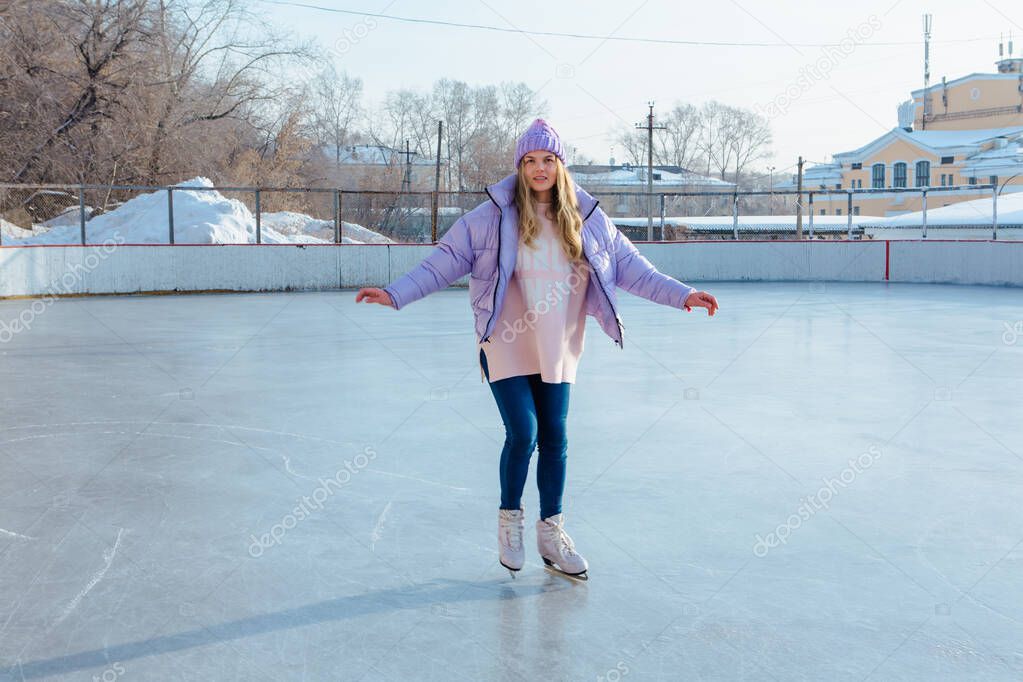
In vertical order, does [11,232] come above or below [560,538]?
above

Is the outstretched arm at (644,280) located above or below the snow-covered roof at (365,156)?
below

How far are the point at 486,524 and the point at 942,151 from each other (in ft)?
204

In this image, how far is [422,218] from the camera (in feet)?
81.8

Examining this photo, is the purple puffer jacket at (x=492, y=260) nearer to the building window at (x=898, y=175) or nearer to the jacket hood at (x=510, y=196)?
the jacket hood at (x=510, y=196)

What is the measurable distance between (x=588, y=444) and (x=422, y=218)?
1911cm

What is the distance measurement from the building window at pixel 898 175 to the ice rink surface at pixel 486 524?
57.5 meters

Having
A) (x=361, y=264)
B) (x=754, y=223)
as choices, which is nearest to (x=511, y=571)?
(x=361, y=264)

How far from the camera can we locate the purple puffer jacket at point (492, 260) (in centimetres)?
381

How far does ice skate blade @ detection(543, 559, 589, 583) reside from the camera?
12.8 feet

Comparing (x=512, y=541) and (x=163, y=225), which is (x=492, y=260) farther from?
(x=163, y=225)

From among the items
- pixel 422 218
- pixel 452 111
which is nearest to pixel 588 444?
pixel 422 218

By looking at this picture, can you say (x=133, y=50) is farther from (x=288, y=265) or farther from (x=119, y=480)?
(x=119, y=480)

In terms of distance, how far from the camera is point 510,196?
386cm

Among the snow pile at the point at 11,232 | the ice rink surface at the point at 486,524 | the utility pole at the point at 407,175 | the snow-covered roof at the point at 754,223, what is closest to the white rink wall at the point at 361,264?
the snow pile at the point at 11,232
